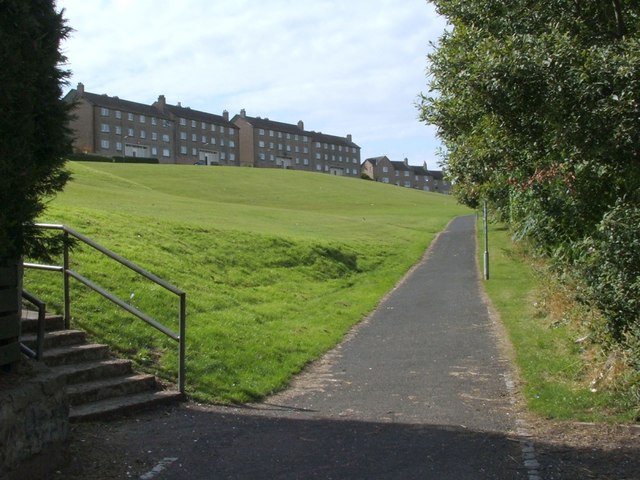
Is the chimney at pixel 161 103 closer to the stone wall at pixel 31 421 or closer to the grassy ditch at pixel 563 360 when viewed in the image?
the grassy ditch at pixel 563 360

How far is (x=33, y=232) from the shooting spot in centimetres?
589

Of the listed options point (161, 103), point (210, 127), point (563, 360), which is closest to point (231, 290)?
point (563, 360)

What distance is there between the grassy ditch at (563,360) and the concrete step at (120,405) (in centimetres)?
431

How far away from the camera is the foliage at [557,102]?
611 centimetres

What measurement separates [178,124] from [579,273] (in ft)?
408

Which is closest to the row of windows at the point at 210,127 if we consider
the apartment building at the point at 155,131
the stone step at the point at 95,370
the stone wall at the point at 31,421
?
the apartment building at the point at 155,131

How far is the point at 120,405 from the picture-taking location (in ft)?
24.3

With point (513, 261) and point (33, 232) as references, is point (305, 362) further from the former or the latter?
point (513, 261)

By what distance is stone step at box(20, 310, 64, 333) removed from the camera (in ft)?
26.7

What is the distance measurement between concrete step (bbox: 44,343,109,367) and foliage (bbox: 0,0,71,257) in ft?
7.22

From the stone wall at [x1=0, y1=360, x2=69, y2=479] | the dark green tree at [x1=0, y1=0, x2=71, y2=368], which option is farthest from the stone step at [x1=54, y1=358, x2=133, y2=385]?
the dark green tree at [x1=0, y1=0, x2=71, y2=368]

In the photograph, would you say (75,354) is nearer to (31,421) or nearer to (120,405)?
(120,405)

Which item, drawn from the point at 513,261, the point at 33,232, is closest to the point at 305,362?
the point at 33,232

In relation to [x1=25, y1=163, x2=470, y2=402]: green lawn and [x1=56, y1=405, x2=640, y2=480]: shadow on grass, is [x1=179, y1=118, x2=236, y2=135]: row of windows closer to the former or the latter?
[x1=25, y1=163, x2=470, y2=402]: green lawn
